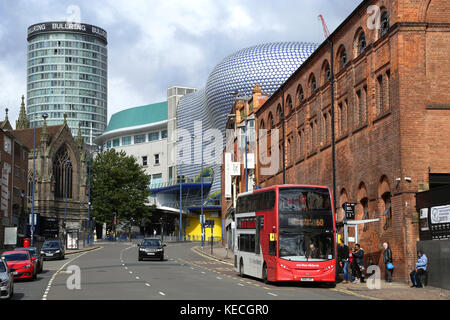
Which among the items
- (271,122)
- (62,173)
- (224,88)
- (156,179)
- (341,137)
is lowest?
(341,137)

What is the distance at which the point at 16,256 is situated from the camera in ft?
104

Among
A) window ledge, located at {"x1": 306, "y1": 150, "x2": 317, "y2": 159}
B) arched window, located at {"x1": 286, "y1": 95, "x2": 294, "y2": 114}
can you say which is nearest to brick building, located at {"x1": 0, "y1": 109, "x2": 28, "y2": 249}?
arched window, located at {"x1": 286, "y1": 95, "x2": 294, "y2": 114}

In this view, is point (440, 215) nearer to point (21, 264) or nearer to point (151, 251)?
point (21, 264)

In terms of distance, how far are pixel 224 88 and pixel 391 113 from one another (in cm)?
9287

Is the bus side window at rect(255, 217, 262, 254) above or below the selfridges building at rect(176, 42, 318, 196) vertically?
below

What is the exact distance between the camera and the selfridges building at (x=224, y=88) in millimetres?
118438

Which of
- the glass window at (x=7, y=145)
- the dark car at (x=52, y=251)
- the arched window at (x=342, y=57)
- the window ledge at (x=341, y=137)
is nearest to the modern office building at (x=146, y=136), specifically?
the glass window at (x=7, y=145)

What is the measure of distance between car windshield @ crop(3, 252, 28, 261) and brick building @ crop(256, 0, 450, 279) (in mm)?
16034

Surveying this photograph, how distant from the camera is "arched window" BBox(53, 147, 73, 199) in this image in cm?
11406

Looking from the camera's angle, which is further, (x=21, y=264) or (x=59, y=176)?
(x=59, y=176)

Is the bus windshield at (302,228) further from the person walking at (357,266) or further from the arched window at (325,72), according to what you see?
the arched window at (325,72)

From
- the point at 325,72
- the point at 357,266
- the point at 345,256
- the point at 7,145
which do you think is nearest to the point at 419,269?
the point at 357,266

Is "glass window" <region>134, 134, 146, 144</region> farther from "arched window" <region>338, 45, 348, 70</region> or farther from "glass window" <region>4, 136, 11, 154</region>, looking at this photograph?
"arched window" <region>338, 45, 348, 70</region>

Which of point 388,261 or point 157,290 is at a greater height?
point 388,261
